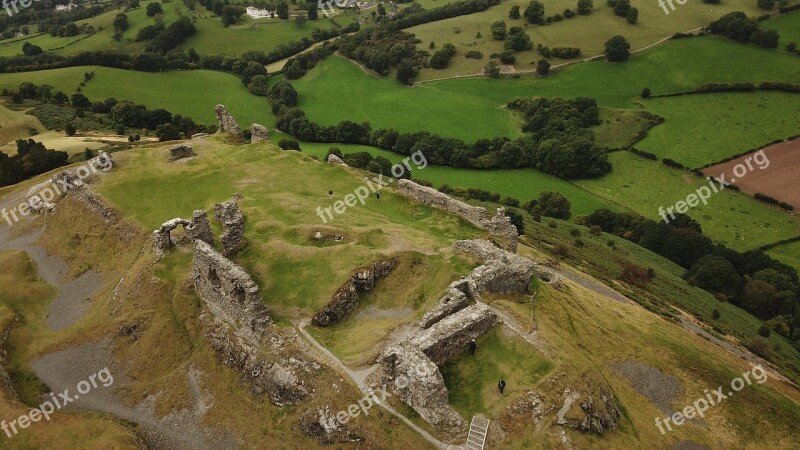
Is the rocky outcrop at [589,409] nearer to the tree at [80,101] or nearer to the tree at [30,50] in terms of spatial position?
the tree at [80,101]

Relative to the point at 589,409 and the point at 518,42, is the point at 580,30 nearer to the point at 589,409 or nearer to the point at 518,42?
the point at 518,42

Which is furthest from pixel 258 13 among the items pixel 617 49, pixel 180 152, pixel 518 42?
pixel 180 152

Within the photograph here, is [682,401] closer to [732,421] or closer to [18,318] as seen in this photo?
[732,421]

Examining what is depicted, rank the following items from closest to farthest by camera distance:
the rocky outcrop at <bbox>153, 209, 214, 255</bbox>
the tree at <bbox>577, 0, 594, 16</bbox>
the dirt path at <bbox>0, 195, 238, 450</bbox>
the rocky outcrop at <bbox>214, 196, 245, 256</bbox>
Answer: the dirt path at <bbox>0, 195, 238, 450</bbox>, the rocky outcrop at <bbox>214, 196, 245, 256</bbox>, the rocky outcrop at <bbox>153, 209, 214, 255</bbox>, the tree at <bbox>577, 0, 594, 16</bbox>

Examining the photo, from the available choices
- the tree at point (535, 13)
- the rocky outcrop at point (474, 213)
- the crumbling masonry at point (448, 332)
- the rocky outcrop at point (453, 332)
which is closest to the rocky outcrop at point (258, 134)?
the rocky outcrop at point (474, 213)

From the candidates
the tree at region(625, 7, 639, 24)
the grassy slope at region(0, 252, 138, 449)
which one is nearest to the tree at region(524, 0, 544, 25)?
the tree at region(625, 7, 639, 24)

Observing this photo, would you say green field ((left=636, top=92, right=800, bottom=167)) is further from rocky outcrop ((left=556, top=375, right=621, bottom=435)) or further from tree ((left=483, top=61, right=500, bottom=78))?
rocky outcrop ((left=556, top=375, right=621, bottom=435))
